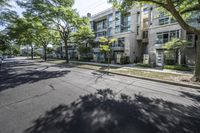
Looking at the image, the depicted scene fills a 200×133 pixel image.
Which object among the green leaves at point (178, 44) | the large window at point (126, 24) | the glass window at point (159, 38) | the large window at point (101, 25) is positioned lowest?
the green leaves at point (178, 44)

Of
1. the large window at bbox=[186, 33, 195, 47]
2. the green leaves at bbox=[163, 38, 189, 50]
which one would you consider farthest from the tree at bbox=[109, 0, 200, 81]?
the large window at bbox=[186, 33, 195, 47]

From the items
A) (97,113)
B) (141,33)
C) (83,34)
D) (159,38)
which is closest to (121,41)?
(141,33)

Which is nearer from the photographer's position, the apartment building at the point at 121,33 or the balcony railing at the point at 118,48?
the apartment building at the point at 121,33

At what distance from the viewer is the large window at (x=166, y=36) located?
57.0 ft

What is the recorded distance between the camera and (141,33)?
24203 millimetres

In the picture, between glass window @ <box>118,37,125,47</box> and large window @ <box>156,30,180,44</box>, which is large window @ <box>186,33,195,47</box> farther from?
glass window @ <box>118,37,125,47</box>

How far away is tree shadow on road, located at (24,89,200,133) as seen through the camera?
2916 millimetres

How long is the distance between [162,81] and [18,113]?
8069 millimetres

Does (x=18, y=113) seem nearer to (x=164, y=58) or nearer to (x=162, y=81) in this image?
(x=162, y=81)

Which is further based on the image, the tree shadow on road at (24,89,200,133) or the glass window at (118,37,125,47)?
the glass window at (118,37,125,47)

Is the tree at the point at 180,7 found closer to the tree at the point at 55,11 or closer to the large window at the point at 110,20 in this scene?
the tree at the point at 55,11

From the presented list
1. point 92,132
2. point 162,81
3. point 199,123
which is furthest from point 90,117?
point 162,81

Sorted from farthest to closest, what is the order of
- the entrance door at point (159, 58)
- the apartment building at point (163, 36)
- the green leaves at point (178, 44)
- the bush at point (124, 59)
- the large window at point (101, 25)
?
1. the large window at point (101, 25)
2. the bush at point (124, 59)
3. the entrance door at point (159, 58)
4. the apartment building at point (163, 36)
5. the green leaves at point (178, 44)

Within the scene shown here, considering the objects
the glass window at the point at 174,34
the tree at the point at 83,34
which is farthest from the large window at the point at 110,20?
the glass window at the point at 174,34
